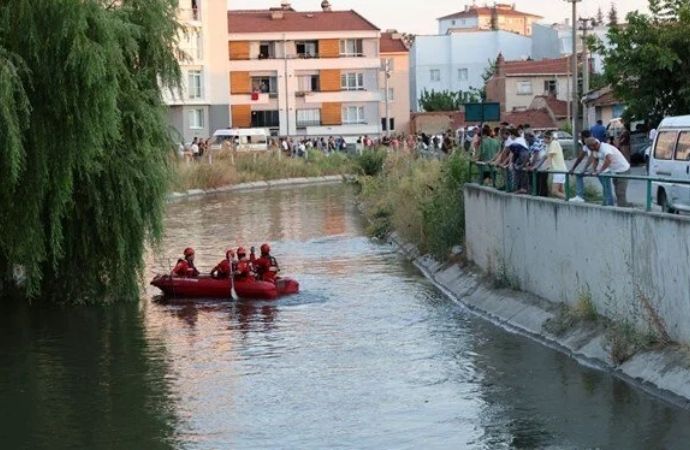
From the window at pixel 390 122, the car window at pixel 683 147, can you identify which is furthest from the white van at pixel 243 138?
the car window at pixel 683 147

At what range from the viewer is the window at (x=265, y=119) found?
106562 mm

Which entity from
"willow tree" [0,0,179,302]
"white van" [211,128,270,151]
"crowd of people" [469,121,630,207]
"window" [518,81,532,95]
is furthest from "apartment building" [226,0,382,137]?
"willow tree" [0,0,179,302]

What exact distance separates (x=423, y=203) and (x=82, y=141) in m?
14.2

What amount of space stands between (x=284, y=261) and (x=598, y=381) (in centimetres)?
1930

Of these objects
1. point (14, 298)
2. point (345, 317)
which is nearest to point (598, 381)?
point (345, 317)

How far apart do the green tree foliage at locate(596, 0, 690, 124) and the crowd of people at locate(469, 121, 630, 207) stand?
2952 mm

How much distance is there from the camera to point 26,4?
2412 centimetres

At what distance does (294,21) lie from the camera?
108 m

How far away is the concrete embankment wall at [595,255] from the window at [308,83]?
77559 mm

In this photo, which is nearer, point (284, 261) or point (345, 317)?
point (345, 317)

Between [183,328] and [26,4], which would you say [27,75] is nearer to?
[26,4]

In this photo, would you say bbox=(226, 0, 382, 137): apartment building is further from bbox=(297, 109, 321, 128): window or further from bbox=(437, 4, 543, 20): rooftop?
bbox=(437, 4, 543, 20): rooftop

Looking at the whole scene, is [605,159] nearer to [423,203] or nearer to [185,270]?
[185,270]

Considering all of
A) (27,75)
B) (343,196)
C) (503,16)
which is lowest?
(343,196)
